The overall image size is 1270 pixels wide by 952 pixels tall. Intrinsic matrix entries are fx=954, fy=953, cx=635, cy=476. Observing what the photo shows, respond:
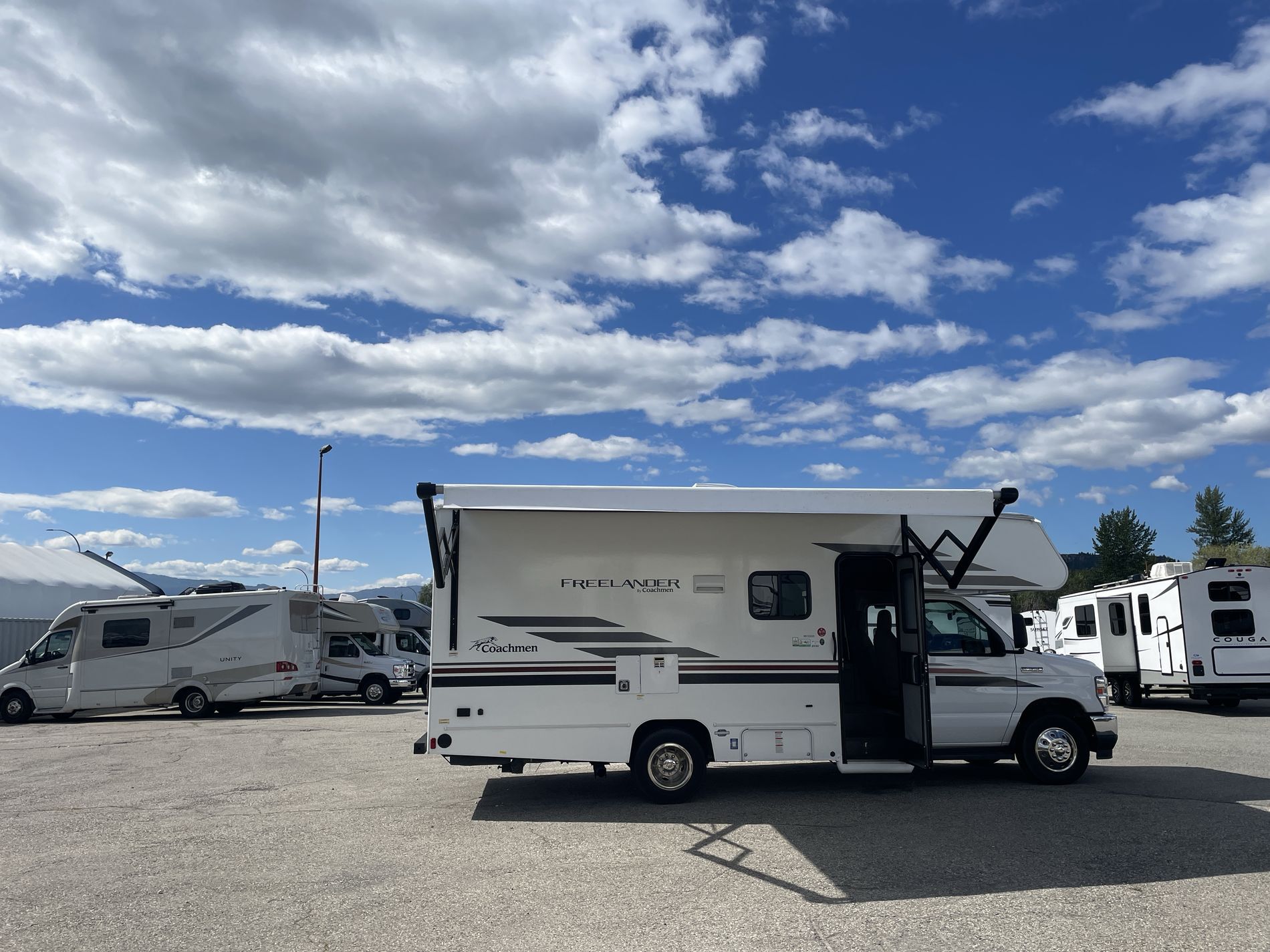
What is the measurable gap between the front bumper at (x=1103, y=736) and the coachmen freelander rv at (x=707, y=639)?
0.08 ft

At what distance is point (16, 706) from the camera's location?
19.8 meters

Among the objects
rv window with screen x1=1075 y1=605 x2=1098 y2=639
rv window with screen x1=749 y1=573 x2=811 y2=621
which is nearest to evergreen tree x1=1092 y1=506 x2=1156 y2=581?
rv window with screen x1=1075 y1=605 x2=1098 y2=639

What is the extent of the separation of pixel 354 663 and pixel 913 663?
17821 millimetres

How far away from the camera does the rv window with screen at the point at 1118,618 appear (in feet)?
66.7

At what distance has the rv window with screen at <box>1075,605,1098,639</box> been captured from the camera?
21250mm

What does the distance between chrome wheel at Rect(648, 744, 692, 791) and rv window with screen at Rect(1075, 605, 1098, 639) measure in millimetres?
15219

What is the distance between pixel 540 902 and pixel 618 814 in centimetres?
270

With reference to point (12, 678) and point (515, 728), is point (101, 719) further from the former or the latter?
point (515, 728)

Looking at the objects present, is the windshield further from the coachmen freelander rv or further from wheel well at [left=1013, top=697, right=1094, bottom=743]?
wheel well at [left=1013, top=697, right=1094, bottom=743]

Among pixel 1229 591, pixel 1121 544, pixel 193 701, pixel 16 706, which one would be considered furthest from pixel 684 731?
pixel 1121 544

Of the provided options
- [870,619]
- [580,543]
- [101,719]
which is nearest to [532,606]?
[580,543]

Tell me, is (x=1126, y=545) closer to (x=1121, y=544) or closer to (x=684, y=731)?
(x=1121, y=544)

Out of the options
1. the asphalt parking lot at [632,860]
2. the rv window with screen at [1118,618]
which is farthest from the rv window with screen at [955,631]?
the rv window with screen at [1118,618]

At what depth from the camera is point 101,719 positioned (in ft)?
67.2
